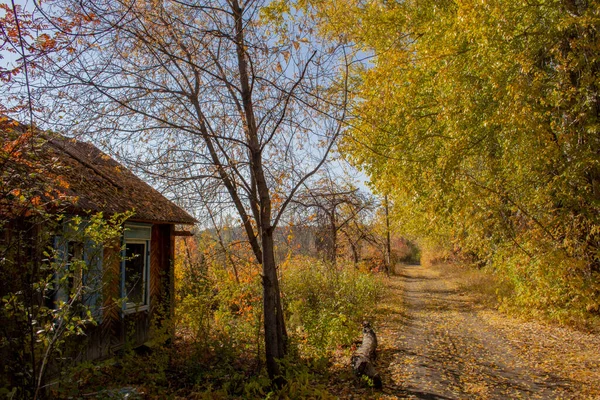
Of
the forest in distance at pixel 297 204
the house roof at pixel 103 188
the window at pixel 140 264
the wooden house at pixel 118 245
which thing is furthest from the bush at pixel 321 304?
the house roof at pixel 103 188

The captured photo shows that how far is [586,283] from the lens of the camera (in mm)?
9242

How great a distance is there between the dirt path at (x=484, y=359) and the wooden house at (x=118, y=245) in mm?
4949

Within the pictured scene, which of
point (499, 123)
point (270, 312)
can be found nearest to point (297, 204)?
point (270, 312)

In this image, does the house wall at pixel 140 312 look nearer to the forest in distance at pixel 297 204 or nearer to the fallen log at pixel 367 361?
the forest in distance at pixel 297 204

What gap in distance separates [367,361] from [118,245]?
4.85m

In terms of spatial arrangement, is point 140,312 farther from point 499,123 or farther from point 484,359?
point 499,123

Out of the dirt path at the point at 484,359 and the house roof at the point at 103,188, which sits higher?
the house roof at the point at 103,188

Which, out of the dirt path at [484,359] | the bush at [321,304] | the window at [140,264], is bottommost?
the dirt path at [484,359]

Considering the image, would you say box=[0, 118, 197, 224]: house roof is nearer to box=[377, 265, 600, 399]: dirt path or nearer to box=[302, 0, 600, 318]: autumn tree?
box=[302, 0, 600, 318]: autumn tree

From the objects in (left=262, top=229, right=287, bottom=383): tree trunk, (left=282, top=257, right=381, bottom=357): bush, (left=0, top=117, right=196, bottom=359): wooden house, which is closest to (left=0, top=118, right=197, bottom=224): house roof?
(left=0, top=117, right=196, bottom=359): wooden house

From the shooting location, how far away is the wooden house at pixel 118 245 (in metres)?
5.55

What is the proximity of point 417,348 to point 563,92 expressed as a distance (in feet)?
20.9

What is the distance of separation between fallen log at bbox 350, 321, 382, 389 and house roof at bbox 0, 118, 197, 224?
4852 millimetres

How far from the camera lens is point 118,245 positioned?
5254 millimetres
